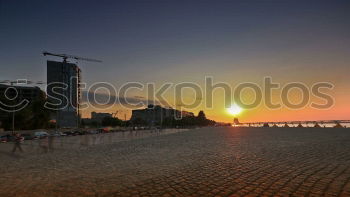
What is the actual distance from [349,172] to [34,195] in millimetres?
9086

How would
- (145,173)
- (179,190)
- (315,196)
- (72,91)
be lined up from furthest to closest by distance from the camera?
A: 1. (72,91)
2. (145,173)
3. (179,190)
4. (315,196)

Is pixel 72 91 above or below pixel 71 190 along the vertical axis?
above

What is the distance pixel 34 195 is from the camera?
7.38m

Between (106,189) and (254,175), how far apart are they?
4.39 metres

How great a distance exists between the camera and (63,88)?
78312 millimetres

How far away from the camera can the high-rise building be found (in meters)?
75.6

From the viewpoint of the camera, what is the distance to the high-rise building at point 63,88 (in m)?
75.6

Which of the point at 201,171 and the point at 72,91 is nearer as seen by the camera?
the point at 201,171

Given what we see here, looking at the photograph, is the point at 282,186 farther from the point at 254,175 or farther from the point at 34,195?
the point at 34,195

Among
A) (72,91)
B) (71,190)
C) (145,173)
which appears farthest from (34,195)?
(72,91)

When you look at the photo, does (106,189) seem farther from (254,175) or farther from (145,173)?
(254,175)

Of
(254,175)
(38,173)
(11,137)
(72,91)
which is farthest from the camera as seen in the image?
(72,91)

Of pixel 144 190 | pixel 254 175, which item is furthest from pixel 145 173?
pixel 254 175

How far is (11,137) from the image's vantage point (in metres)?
43.9
